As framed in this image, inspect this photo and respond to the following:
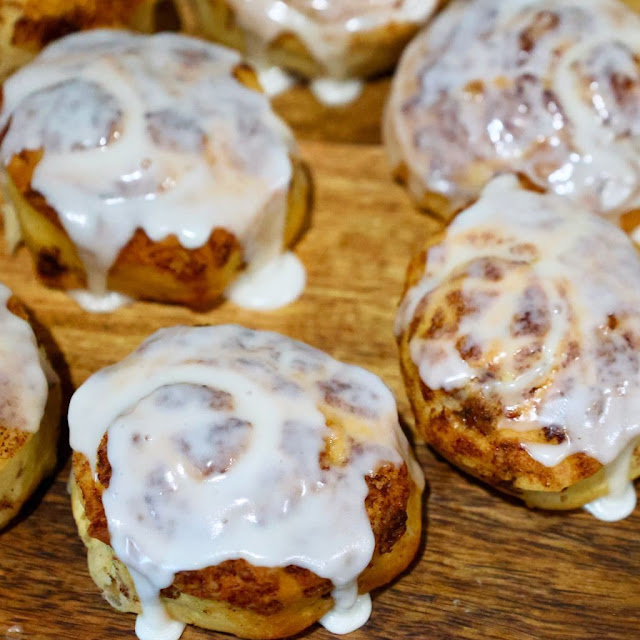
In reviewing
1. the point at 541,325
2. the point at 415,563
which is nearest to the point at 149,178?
the point at 541,325

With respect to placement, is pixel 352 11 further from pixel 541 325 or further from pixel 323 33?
pixel 541 325

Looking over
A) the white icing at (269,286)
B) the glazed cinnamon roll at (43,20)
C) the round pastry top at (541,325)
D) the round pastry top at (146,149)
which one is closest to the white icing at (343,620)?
the round pastry top at (541,325)

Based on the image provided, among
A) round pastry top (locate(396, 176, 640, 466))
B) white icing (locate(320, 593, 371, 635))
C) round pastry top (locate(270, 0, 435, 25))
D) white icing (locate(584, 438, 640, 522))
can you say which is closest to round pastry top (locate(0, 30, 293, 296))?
round pastry top (locate(270, 0, 435, 25))

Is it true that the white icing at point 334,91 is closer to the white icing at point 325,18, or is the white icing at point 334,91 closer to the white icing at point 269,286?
the white icing at point 325,18

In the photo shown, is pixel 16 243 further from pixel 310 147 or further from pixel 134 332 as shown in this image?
pixel 310 147

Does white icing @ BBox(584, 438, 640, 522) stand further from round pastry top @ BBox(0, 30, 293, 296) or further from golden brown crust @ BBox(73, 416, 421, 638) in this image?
round pastry top @ BBox(0, 30, 293, 296)

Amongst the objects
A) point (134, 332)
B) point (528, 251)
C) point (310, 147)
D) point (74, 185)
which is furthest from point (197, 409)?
point (310, 147)
